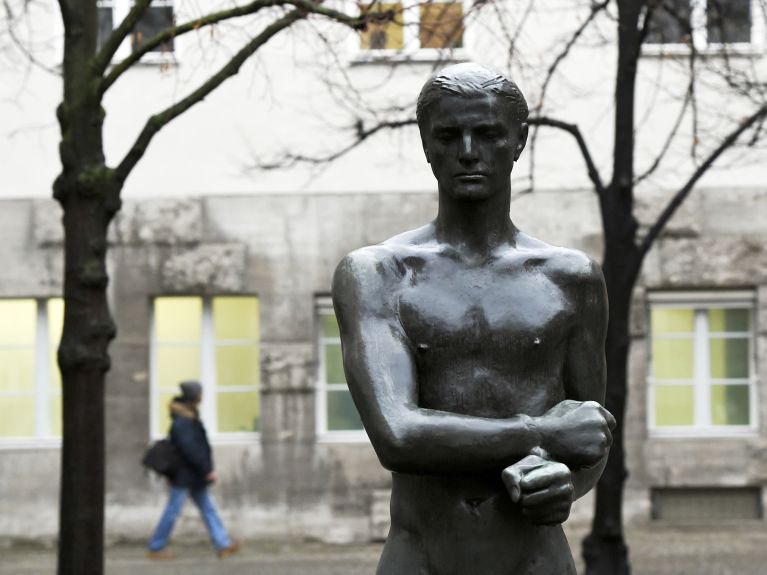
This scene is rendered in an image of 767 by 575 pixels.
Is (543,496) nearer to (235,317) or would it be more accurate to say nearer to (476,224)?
(476,224)

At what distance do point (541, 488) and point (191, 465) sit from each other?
10.7 meters

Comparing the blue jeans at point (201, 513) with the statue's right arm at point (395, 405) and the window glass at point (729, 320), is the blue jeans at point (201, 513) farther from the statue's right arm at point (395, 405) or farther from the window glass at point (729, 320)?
the statue's right arm at point (395, 405)

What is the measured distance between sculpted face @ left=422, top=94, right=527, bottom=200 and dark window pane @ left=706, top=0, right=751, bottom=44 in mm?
7320

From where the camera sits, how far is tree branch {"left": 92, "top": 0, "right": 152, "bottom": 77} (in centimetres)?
898

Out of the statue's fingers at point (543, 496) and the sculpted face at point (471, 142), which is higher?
the sculpted face at point (471, 142)

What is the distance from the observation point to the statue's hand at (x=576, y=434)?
3.64 m

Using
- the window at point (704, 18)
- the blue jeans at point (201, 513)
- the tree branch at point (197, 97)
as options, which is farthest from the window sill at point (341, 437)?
the tree branch at point (197, 97)

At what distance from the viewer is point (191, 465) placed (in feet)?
45.8

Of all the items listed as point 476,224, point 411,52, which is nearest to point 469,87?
point 476,224

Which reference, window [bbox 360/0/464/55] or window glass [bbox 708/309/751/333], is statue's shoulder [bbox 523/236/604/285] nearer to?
window [bbox 360/0/464/55]

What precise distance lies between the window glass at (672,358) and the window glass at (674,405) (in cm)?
12

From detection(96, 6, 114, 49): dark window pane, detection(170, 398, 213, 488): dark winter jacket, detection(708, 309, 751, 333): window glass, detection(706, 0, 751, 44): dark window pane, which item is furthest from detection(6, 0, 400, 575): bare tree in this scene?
detection(708, 309, 751, 333): window glass

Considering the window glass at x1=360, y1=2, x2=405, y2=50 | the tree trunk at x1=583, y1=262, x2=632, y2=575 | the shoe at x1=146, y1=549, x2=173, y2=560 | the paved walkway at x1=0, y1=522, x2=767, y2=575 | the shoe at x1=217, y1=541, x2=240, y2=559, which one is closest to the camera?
the window glass at x1=360, y1=2, x2=405, y2=50

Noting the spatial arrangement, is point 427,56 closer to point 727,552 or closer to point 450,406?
point 727,552
